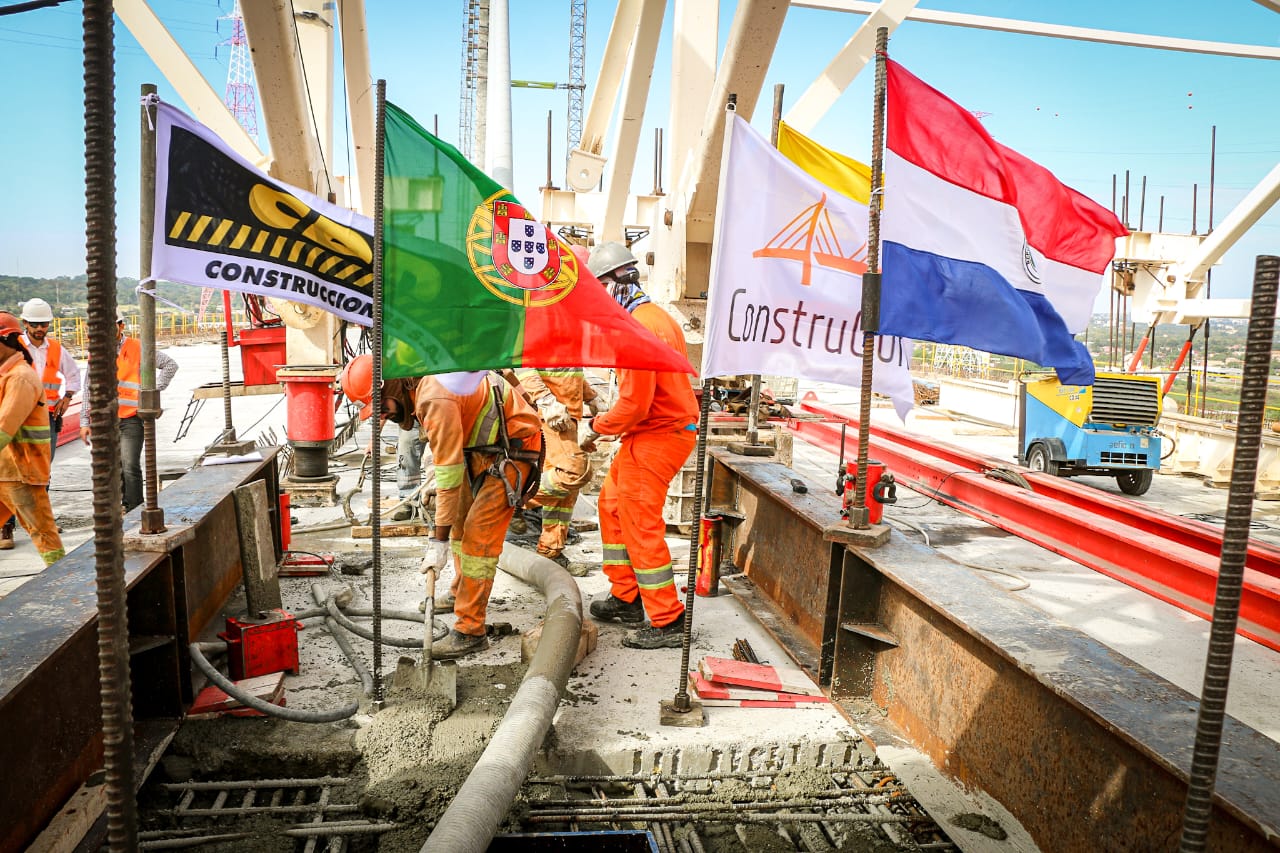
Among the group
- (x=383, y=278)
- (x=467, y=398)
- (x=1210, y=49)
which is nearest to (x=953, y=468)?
(x=467, y=398)

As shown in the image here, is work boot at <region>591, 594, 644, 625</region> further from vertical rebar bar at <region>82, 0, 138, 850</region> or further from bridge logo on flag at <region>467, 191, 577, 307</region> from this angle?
vertical rebar bar at <region>82, 0, 138, 850</region>

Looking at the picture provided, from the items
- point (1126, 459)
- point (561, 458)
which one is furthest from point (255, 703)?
point (1126, 459)

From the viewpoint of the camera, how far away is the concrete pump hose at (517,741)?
2.64 m

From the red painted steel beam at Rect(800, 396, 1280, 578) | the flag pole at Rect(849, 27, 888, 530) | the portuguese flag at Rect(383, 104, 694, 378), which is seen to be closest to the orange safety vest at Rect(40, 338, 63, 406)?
the portuguese flag at Rect(383, 104, 694, 378)

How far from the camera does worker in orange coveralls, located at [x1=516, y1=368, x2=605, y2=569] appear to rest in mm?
6262

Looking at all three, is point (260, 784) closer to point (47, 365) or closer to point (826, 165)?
point (826, 165)

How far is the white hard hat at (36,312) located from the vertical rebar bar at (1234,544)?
27.3ft

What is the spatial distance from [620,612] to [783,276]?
2.52m

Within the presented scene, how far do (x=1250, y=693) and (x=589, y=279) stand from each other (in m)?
4.70

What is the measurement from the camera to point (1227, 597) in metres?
1.53

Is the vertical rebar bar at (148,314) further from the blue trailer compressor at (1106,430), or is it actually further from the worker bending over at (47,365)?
the blue trailer compressor at (1106,430)

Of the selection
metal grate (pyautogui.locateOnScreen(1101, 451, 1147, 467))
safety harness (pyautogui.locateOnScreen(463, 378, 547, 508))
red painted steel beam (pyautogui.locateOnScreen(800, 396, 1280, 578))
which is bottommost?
red painted steel beam (pyautogui.locateOnScreen(800, 396, 1280, 578))

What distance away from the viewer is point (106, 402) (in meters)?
1.45

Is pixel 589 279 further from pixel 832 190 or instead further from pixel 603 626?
pixel 603 626
